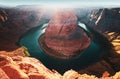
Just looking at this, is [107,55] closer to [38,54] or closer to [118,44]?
[118,44]

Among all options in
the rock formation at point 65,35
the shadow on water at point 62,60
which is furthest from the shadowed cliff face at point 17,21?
the rock formation at point 65,35

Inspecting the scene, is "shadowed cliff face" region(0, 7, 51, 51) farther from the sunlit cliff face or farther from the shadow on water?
the sunlit cliff face

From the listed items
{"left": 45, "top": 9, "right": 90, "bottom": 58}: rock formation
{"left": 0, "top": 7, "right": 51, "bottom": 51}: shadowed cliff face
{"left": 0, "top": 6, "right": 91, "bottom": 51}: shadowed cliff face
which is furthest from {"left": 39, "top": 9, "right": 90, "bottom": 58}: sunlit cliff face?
{"left": 0, "top": 7, "right": 51, "bottom": 51}: shadowed cliff face

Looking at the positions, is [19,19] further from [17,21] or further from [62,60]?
[62,60]

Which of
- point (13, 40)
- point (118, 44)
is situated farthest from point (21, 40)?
point (118, 44)

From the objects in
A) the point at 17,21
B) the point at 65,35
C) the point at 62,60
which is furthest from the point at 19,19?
the point at 62,60
